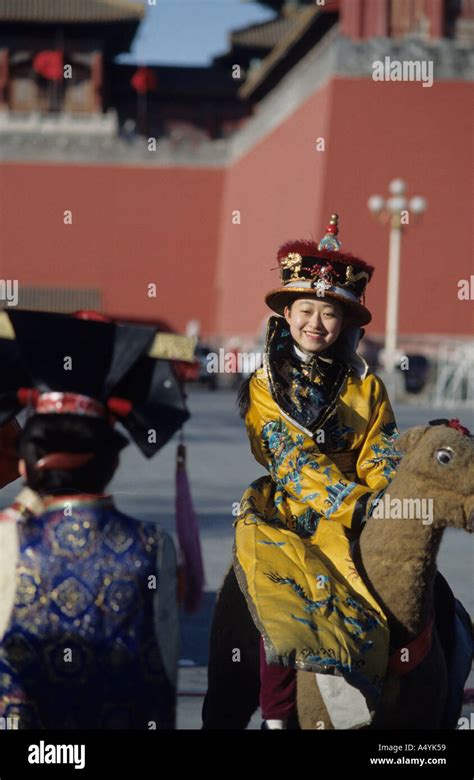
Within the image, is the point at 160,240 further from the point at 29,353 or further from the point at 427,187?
the point at 29,353

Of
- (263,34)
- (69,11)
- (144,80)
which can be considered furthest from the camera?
(263,34)

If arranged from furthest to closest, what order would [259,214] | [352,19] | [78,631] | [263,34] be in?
[263,34] < [259,214] < [352,19] < [78,631]

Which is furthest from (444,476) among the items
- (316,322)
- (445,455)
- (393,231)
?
(393,231)

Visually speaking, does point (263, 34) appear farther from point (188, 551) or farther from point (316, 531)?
point (188, 551)

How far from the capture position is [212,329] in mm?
29359

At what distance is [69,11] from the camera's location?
99.6 feet

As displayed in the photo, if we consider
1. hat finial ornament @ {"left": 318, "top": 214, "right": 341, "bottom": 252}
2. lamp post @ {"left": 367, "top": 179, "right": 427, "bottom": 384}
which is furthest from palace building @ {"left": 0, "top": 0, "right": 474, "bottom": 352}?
hat finial ornament @ {"left": 318, "top": 214, "right": 341, "bottom": 252}

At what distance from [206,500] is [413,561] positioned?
619cm

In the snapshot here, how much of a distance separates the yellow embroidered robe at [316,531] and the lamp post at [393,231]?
49.8 ft

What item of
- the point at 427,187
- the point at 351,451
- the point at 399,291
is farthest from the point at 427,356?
the point at 351,451

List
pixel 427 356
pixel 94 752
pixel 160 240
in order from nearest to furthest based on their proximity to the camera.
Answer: pixel 94 752 < pixel 427 356 < pixel 160 240

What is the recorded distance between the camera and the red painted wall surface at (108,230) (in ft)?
93.8

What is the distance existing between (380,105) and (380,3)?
4.76 feet

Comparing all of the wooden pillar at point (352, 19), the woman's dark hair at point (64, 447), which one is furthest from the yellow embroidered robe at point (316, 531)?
the wooden pillar at point (352, 19)
